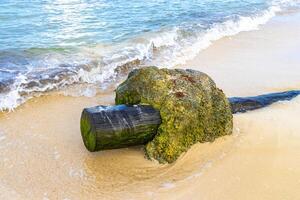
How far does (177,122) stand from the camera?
4.52 meters

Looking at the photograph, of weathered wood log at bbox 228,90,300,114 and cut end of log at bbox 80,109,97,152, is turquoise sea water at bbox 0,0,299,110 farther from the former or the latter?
weathered wood log at bbox 228,90,300,114

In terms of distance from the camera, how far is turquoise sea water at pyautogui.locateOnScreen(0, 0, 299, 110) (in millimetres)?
7062

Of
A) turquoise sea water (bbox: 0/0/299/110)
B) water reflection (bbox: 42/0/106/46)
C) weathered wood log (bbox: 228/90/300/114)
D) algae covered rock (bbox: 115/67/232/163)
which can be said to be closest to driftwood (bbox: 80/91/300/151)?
algae covered rock (bbox: 115/67/232/163)

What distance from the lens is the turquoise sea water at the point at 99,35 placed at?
278 inches

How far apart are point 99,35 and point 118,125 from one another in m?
5.98

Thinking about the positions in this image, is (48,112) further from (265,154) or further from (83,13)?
(83,13)

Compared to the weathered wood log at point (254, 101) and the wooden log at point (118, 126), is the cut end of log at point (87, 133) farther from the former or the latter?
the weathered wood log at point (254, 101)

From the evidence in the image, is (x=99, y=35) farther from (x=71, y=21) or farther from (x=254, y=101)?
(x=254, y=101)

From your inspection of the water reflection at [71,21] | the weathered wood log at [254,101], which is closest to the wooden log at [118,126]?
the weathered wood log at [254,101]

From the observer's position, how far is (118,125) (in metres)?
4.21

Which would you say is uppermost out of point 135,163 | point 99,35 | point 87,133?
point 87,133

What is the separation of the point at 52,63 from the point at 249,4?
30.6 feet

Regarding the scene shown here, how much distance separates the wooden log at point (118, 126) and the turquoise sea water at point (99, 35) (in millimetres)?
1898

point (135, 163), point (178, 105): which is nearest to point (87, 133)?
point (135, 163)
